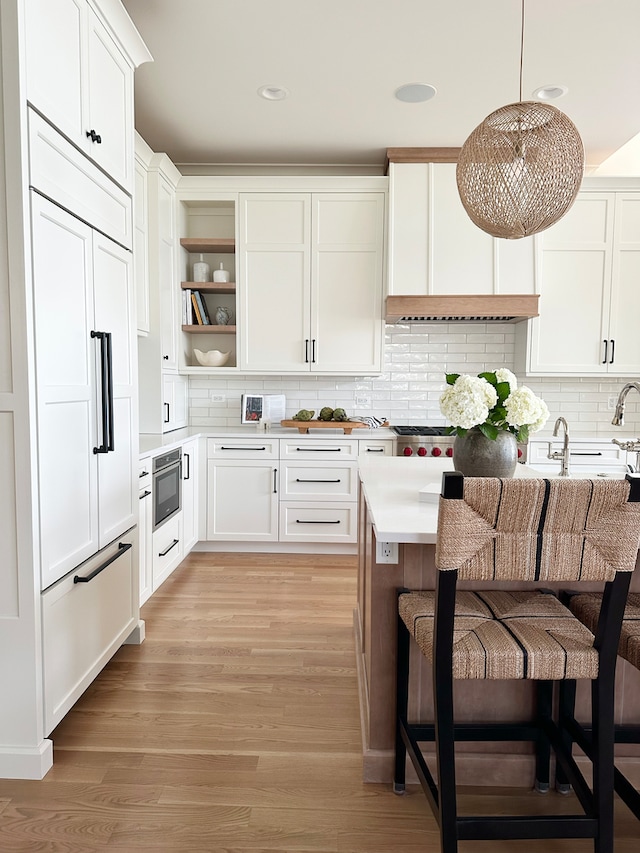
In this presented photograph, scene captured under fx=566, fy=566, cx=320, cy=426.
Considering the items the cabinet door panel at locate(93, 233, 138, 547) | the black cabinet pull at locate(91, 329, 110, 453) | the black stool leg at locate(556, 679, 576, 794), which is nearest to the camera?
the black stool leg at locate(556, 679, 576, 794)

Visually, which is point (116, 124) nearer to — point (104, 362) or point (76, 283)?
point (76, 283)

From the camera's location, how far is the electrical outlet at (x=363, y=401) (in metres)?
4.61

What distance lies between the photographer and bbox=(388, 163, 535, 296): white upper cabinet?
405cm

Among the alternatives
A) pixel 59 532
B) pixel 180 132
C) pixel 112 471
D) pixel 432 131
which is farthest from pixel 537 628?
pixel 180 132

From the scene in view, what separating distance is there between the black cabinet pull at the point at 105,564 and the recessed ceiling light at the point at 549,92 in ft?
11.0

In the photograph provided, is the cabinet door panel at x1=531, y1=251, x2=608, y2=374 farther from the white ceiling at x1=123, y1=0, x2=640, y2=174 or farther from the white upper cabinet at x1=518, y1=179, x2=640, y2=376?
the white ceiling at x1=123, y1=0, x2=640, y2=174

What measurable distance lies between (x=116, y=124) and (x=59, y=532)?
1726mm

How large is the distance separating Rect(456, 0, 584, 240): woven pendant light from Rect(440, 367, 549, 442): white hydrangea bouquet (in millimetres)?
660

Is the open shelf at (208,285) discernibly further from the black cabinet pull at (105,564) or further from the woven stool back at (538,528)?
the woven stool back at (538,528)

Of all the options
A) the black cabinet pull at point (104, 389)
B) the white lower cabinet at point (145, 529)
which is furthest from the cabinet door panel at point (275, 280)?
the black cabinet pull at point (104, 389)

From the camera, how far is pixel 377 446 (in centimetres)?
411

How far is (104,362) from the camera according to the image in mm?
2146

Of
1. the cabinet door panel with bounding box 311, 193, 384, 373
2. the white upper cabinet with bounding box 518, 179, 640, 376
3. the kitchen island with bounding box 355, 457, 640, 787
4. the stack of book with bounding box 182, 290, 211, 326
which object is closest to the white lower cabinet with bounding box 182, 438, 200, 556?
the stack of book with bounding box 182, 290, 211, 326

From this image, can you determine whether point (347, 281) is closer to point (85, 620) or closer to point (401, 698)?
point (85, 620)
